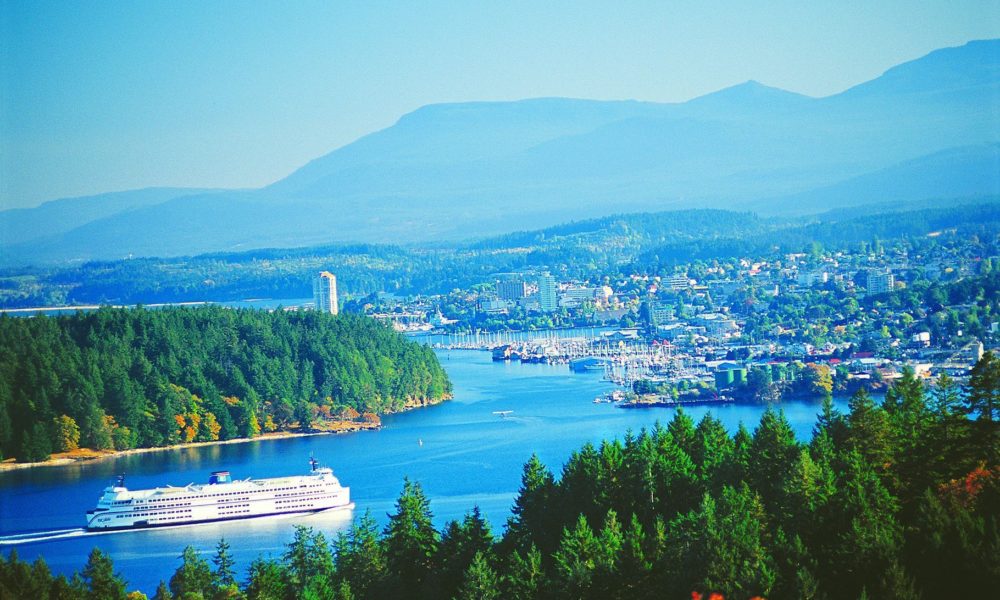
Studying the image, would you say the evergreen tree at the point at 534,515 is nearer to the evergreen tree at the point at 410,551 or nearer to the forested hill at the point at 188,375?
the evergreen tree at the point at 410,551

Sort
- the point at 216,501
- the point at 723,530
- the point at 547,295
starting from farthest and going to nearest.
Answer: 1. the point at 547,295
2. the point at 216,501
3. the point at 723,530

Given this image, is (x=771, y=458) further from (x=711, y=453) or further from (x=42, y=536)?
(x=42, y=536)

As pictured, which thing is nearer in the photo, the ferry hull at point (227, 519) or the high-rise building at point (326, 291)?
the ferry hull at point (227, 519)

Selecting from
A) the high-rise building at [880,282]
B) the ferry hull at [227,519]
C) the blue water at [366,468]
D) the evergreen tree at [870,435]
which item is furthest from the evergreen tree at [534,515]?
the high-rise building at [880,282]

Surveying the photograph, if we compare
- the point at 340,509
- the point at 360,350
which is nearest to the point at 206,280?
the point at 360,350

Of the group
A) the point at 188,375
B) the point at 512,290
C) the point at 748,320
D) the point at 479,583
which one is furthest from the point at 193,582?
the point at 512,290

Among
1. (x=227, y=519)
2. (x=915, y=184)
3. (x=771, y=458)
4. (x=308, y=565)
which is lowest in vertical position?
(x=227, y=519)

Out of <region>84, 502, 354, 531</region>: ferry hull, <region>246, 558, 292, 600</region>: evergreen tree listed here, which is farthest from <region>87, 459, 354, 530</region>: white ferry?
<region>246, 558, 292, 600</region>: evergreen tree

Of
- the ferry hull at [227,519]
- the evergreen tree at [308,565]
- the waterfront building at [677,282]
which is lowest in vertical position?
the ferry hull at [227,519]
